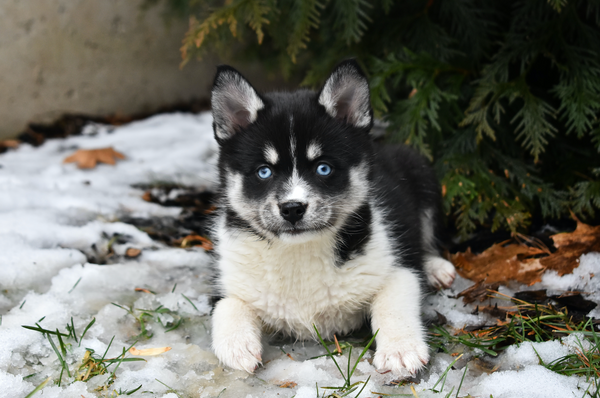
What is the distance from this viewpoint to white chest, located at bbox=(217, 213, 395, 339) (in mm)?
2744

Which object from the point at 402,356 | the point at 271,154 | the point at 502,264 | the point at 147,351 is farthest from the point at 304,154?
the point at 502,264

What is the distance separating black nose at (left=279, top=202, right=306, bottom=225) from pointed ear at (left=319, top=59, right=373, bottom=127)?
625 mm

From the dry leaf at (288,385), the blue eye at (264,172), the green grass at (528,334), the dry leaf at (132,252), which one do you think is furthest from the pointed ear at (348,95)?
the dry leaf at (132,252)

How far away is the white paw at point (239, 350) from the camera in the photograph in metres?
2.52

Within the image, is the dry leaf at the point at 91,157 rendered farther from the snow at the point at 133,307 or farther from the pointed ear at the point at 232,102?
the pointed ear at the point at 232,102

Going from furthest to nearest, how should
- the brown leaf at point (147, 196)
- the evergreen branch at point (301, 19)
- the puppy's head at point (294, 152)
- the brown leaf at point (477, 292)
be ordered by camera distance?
the brown leaf at point (147, 196)
the evergreen branch at point (301, 19)
the brown leaf at point (477, 292)
the puppy's head at point (294, 152)

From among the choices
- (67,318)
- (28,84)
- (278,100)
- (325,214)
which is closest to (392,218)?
(325,214)

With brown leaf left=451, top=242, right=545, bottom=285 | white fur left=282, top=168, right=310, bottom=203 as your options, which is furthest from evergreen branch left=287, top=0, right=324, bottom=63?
brown leaf left=451, top=242, right=545, bottom=285

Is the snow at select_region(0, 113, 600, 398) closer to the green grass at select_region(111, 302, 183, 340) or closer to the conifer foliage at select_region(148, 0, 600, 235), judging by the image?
the green grass at select_region(111, 302, 183, 340)

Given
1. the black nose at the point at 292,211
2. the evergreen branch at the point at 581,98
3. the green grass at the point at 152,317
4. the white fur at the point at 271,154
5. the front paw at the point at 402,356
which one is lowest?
the green grass at the point at 152,317

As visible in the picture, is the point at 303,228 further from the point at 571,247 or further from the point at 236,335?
the point at 571,247

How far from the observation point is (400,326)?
2609mm

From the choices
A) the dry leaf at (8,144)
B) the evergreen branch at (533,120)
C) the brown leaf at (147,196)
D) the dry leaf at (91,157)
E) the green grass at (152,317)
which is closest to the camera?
the green grass at (152,317)

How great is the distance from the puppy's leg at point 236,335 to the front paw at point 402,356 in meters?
0.60
